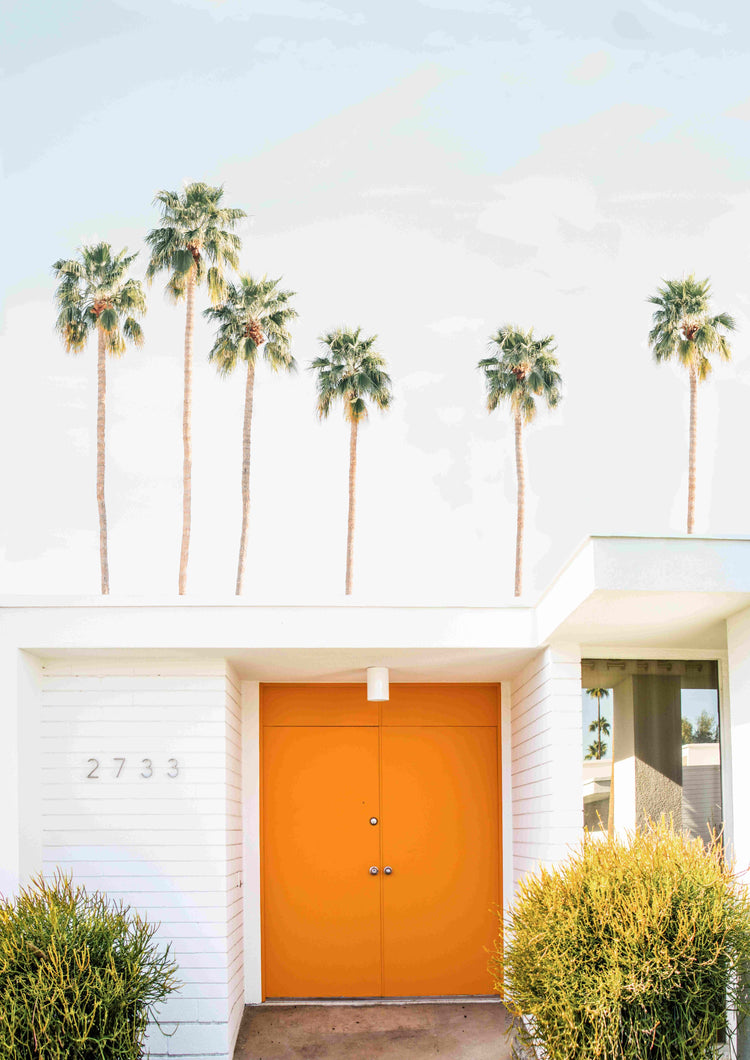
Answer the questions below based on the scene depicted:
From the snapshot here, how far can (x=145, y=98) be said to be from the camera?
22.2 metres

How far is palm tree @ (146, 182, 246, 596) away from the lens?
17.7 metres

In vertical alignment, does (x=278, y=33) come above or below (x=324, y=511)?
above

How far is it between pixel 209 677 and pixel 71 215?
17.7m

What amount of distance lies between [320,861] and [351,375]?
12.3 meters

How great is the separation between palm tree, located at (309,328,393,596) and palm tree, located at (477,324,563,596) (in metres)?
2.30

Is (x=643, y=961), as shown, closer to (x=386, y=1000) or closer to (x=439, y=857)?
(x=439, y=857)

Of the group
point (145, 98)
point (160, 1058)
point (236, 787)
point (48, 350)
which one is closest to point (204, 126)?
point (145, 98)

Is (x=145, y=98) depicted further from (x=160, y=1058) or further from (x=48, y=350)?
(x=160, y=1058)

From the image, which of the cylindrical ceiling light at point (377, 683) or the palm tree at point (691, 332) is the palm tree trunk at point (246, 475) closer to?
the palm tree at point (691, 332)

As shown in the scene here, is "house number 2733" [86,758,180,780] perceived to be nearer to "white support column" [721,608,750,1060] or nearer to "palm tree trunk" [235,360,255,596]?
"white support column" [721,608,750,1060]

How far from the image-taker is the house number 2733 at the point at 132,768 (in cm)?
700

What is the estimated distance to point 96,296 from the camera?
733 inches


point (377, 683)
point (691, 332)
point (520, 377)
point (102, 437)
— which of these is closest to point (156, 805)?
point (377, 683)

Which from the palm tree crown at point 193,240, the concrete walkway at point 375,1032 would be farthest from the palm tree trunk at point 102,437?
the concrete walkway at point 375,1032
